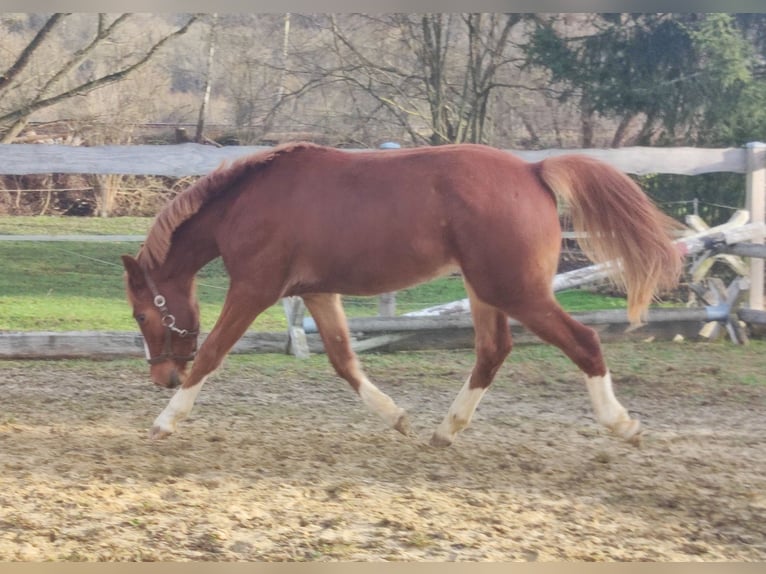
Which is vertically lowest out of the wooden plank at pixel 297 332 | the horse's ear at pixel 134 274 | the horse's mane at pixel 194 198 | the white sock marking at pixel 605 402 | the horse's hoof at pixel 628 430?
the wooden plank at pixel 297 332

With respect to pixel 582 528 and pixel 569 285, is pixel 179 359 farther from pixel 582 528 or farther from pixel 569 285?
pixel 569 285

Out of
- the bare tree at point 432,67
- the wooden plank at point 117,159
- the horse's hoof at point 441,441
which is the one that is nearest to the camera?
the horse's hoof at point 441,441

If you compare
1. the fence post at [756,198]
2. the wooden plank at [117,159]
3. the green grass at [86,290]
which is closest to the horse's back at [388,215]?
the wooden plank at [117,159]

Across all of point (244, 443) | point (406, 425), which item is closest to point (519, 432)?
point (406, 425)

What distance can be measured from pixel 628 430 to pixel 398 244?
1.29 meters

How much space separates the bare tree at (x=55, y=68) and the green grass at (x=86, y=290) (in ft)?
3.79

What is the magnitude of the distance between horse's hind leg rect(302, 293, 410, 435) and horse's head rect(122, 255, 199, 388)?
56 centimetres

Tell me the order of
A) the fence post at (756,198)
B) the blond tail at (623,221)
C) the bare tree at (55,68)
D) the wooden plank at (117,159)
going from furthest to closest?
the bare tree at (55,68) < the fence post at (756,198) < the wooden plank at (117,159) < the blond tail at (623,221)

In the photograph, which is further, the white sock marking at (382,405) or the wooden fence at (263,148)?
the wooden fence at (263,148)

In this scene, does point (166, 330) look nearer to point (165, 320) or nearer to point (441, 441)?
point (165, 320)

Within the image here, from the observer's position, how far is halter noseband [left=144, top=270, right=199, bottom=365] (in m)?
4.29

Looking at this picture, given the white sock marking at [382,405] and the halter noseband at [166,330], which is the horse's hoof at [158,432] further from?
the white sock marking at [382,405]

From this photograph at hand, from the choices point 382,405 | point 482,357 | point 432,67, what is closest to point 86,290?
point 432,67

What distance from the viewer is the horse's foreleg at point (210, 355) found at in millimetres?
4113
